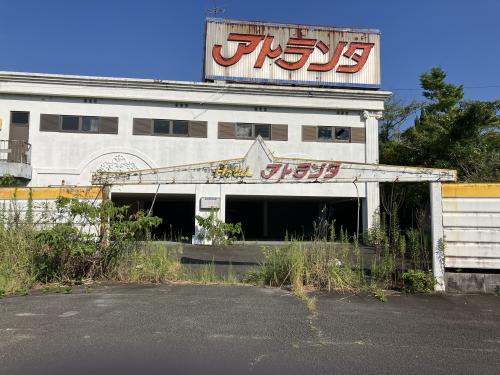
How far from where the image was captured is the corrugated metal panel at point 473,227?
9.10 metres

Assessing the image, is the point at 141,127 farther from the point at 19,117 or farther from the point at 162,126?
the point at 19,117

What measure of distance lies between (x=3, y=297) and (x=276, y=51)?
1904 cm

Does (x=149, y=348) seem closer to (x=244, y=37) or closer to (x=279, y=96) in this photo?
(x=279, y=96)

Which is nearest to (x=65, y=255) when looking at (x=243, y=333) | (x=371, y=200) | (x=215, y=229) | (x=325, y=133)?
(x=243, y=333)

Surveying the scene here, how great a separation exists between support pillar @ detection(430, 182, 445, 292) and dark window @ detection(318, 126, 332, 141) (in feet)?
41.2

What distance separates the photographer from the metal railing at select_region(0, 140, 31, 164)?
1938cm

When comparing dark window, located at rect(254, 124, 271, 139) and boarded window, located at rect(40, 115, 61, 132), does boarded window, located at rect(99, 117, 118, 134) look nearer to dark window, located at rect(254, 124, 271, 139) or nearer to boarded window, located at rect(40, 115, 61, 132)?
boarded window, located at rect(40, 115, 61, 132)

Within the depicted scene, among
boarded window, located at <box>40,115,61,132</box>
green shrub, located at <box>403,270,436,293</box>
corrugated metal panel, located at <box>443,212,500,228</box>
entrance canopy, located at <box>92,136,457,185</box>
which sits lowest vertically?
green shrub, located at <box>403,270,436,293</box>

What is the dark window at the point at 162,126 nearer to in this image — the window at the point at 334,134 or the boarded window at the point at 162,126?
the boarded window at the point at 162,126

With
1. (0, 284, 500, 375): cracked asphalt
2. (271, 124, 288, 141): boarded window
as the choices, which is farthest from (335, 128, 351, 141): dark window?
(0, 284, 500, 375): cracked asphalt

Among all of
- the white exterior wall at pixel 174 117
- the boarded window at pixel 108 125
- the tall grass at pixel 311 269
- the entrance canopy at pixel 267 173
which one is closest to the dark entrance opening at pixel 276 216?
the white exterior wall at pixel 174 117

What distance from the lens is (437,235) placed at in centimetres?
923

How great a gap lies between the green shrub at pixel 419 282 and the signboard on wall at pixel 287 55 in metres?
16.3

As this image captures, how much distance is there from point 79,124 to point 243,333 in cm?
1714
